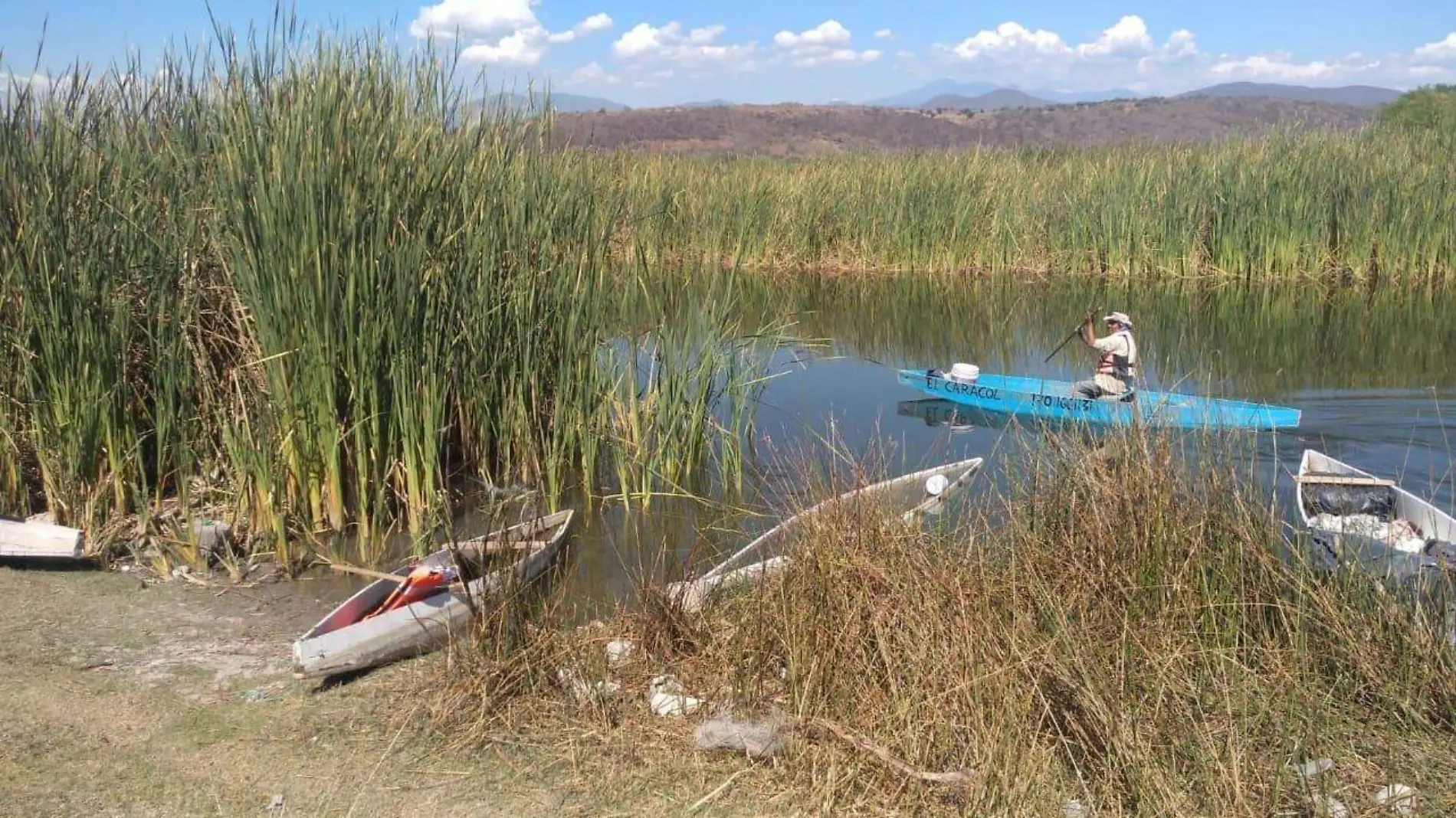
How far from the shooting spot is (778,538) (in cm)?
588

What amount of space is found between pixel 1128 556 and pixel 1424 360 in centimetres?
943

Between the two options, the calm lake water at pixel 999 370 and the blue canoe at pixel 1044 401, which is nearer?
the calm lake water at pixel 999 370

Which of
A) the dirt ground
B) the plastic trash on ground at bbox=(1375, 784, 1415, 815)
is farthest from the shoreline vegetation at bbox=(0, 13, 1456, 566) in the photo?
the plastic trash on ground at bbox=(1375, 784, 1415, 815)

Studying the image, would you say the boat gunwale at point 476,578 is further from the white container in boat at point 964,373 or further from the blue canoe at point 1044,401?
the white container in boat at point 964,373

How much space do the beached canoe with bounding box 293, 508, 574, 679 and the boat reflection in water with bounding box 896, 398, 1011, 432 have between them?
18.1 ft

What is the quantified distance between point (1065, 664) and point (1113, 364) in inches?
258

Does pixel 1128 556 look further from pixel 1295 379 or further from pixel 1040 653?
pixel 1295 379

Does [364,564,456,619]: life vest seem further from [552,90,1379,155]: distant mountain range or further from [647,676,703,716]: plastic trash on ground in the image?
[552,90,1379,155]: distant mountain range

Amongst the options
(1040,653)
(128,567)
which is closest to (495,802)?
(1040,653)

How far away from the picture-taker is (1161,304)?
52.2 feet

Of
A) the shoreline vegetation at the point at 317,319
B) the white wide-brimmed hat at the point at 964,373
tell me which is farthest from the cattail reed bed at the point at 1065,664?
the white wide-brimmed hat at the point at 964,373

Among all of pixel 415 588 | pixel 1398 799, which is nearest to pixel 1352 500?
pixel 1398 799

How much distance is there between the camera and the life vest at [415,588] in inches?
204

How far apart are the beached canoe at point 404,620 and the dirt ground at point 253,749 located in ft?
0.31
